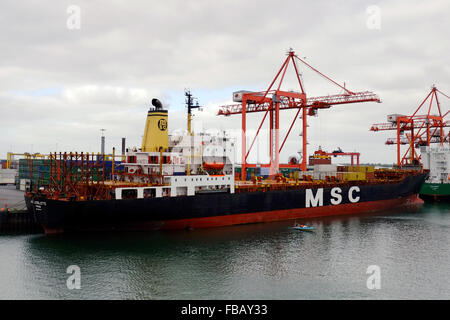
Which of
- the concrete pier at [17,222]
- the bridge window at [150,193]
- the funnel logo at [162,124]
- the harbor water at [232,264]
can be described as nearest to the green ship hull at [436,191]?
the harbor water at [232,264]

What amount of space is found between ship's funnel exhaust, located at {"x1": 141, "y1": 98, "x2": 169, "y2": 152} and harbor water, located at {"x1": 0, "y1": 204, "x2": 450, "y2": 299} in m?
7.81

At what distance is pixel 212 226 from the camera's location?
29.3 m

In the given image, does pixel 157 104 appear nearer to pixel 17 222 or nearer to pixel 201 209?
pixel 201 209

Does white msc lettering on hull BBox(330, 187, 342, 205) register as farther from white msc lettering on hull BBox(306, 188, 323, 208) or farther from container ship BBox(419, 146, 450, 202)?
container ship BBox(419, 146, 450, 202)

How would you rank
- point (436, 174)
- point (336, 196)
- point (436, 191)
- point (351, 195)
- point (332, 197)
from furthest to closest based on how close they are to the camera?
point (436, 174) < point (436, 191) < point (351, 195) < point (336, 196) < point (332, 197)

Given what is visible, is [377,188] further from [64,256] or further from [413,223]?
[64,256]

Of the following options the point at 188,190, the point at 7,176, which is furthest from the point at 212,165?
the point at 7,176

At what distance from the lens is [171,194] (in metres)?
27.5

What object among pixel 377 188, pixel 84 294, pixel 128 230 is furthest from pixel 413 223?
pixel 84 294

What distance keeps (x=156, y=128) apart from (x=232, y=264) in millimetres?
14685

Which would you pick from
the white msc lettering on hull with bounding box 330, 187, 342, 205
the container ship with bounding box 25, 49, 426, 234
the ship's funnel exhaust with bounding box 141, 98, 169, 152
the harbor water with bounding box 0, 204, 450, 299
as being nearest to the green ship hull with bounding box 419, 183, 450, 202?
the container ship with bounding box 25, 49, 426, 234

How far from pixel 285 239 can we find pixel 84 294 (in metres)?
A: 14.5

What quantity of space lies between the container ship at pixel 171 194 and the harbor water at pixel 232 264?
123cm
